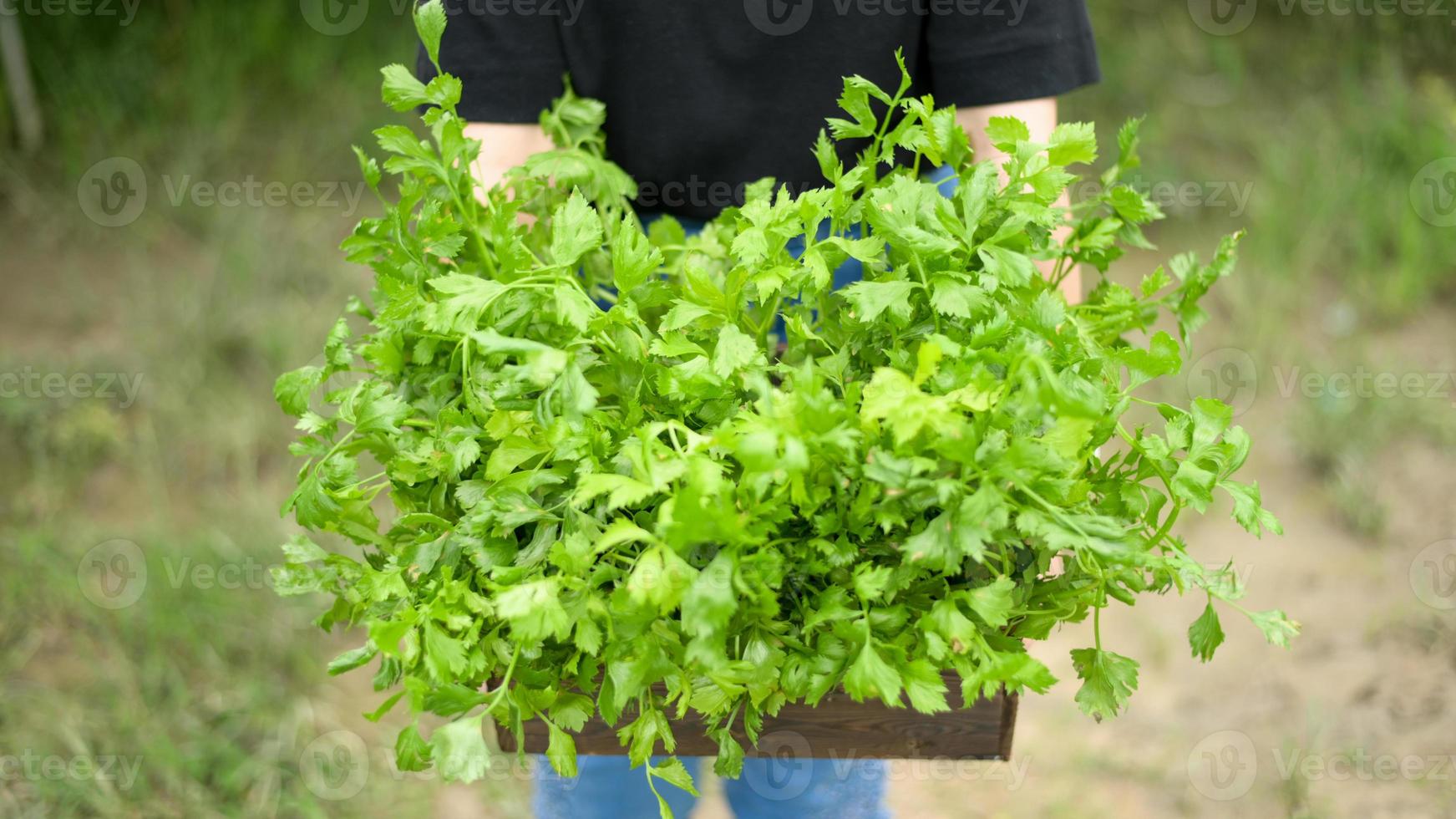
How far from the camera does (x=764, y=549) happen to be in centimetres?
74

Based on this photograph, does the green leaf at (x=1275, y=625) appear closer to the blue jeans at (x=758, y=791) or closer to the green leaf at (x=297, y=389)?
the blue jeans at (x=758, y=791)

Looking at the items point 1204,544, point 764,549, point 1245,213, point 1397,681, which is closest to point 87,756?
point 764,549

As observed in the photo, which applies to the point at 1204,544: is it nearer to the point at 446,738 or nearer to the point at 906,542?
the point at 906,542

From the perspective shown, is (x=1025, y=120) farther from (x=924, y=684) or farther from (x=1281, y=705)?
(x=1281, y=705)

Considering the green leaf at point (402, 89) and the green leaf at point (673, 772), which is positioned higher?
the green leaf at point (402, 89)

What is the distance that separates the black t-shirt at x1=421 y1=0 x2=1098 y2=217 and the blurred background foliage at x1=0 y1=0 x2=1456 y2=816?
1238 millimetres

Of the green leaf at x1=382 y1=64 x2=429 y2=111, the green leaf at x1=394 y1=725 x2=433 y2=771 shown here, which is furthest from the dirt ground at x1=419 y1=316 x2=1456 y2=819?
the green leaf at x1=382 y1=64 x2=429 y2=111

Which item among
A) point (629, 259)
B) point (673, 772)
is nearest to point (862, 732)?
point (673, 772)

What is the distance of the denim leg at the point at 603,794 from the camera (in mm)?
1355

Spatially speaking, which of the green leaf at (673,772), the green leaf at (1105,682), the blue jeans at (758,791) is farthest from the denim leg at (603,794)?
the green leaf at (1105,682)

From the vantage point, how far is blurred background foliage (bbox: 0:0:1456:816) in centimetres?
199

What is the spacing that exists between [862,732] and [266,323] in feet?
6.82

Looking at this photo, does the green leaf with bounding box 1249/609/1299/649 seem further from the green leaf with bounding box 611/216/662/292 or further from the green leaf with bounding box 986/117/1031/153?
the green leaf with bounding box 611/216/662/292

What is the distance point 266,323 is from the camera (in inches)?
103
